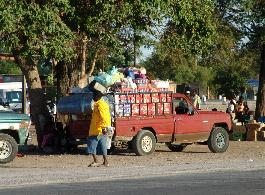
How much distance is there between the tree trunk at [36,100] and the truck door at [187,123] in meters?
3.87

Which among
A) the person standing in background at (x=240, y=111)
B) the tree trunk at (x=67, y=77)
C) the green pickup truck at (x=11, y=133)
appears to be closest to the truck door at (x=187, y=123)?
the tree trunk at (x=67, y=77)

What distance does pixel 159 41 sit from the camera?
2211cm

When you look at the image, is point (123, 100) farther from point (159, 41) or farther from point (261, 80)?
point (261, 80)

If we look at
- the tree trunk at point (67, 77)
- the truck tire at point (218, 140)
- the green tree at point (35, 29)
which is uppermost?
the green tree at point (35, 29)

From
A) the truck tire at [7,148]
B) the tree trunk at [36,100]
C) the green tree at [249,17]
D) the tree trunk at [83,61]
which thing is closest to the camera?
the truck tire at [7,148]

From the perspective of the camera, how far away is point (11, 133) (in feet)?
59.3

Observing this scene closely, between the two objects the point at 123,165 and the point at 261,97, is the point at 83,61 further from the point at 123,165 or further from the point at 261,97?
the point at 261,97

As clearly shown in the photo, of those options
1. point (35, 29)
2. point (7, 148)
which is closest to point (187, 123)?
point (35, 29)

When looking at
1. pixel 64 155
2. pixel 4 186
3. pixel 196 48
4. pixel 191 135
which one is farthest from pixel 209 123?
pixel 4 186

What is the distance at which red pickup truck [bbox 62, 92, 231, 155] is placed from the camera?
758 inches

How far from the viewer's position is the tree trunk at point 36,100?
68.8 feet

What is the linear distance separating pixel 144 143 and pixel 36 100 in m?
3.99

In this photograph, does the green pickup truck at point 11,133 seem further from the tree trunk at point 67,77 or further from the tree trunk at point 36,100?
the tree trunk at point 67,77

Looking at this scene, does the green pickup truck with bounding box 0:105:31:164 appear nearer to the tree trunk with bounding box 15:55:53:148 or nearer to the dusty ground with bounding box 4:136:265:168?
the dusty ground with bounding box 4:136:265:168
